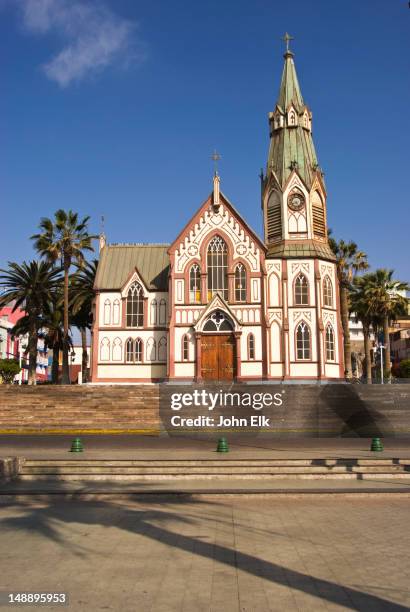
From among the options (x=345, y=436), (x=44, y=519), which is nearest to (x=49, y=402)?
(x=345, y=436)

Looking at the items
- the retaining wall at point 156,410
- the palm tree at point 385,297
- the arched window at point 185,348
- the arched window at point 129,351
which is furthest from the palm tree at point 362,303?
the retaining wall at point 156,410

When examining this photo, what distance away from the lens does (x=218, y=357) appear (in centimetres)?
4216

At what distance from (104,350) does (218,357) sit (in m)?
A: 9.36

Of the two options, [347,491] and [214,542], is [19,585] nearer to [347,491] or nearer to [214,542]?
[214,542]

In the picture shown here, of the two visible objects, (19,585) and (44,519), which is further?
(44,519)

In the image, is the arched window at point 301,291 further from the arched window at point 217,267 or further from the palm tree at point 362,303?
the palm tree at point 362,303

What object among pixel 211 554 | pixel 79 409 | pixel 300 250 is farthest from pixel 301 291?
pixel 211 554

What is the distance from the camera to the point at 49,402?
104ft

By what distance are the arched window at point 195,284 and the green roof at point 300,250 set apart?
5532mm

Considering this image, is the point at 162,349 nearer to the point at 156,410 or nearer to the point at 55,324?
the point at 55,324

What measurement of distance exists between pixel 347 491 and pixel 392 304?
44.4 m

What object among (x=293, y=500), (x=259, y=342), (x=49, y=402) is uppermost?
(x=259, y=342)

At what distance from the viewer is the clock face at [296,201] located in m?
45.5

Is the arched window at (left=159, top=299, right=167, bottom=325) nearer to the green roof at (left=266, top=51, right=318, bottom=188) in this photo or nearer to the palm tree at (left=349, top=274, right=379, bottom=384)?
the green roof at (left=266, top=51, right=318, bottom=188)
